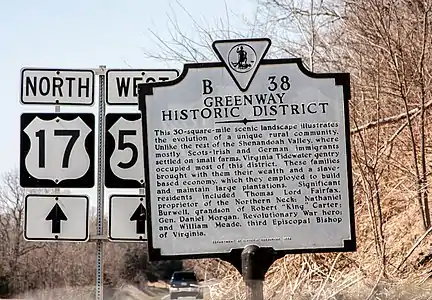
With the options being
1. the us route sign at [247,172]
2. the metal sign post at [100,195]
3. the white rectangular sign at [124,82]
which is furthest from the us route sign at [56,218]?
the white rectangular sign at [124,82]

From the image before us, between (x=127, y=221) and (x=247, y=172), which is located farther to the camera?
(x=127, y=221)

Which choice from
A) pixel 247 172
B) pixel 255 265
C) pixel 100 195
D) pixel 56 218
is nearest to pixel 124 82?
pixel 100 195

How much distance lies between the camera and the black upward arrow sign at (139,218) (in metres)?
6.13

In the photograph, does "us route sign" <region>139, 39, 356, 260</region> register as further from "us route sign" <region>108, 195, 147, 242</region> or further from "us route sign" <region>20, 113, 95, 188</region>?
"us route sign" <region>20, 113, 95, 188</region>

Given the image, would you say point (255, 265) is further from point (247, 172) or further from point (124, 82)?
point (124, 82)

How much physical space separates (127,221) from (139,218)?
10 centimetres

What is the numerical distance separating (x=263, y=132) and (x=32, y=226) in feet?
6.56

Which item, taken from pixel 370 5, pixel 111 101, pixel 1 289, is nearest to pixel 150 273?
pixel 1 289

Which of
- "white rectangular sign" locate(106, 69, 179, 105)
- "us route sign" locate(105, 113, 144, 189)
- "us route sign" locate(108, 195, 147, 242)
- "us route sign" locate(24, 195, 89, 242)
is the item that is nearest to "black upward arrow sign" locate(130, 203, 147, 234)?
"us route sign" locate(108, 195, 147, 242)

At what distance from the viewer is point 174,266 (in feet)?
59.9

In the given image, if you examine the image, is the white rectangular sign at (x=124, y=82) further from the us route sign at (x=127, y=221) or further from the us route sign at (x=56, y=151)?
the us route sign at (x=127, y=221)

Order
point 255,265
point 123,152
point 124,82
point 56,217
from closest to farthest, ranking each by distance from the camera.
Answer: point 255,265 < point 56,217 < point 123,152 < point 124,82

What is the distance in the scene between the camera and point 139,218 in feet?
20.2

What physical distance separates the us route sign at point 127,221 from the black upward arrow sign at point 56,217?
38 centimetres
